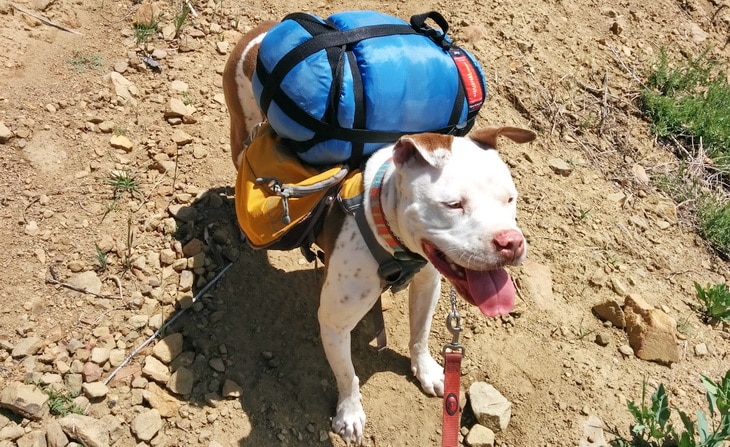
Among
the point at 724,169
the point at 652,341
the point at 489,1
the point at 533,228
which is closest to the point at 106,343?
the point at 533,228

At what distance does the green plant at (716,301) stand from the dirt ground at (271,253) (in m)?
0.10

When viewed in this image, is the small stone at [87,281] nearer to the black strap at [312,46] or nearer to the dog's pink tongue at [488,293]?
the black strap at [312,46]

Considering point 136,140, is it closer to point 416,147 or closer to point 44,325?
point 44,325

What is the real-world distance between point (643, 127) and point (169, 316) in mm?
4346

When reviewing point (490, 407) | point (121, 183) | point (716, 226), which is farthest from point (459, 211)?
point (716, 226)

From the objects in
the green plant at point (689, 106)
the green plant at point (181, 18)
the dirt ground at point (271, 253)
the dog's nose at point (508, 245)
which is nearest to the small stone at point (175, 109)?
the dirt ground at point (271, 253)

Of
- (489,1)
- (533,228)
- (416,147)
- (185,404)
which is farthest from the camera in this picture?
(489,1)

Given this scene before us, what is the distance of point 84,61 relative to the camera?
Result: 4.82m

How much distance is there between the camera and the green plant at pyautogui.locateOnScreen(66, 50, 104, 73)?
4766 millimetres

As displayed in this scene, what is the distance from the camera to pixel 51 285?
3.70 metres

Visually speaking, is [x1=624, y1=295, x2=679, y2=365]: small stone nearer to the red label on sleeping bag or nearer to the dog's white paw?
the dog's white paw

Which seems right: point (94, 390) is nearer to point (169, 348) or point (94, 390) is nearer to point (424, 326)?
point (169, 348)

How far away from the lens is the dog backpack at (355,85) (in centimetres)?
299

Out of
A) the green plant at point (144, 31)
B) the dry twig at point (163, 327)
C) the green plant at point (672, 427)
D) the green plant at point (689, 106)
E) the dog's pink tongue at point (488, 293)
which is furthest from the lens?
the green plant at point (689, 106)
